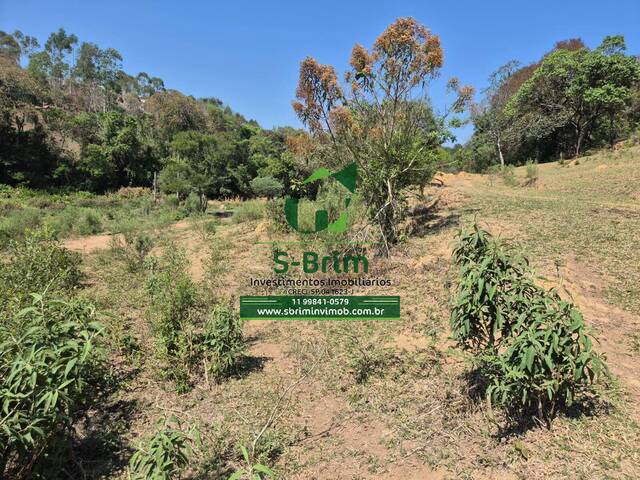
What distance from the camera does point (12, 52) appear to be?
1495 inches

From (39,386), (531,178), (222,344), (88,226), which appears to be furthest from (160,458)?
(531,178)

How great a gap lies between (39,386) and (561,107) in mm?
20658

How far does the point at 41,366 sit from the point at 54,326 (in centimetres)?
25

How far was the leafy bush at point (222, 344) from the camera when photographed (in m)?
3.30

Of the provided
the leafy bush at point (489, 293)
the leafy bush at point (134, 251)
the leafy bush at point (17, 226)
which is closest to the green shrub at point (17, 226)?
the leafy bush at point (17, 226)

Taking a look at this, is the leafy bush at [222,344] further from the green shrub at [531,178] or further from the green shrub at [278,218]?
the green shrub at [531,178]

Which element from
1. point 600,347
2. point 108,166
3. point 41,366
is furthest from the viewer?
point 108,166

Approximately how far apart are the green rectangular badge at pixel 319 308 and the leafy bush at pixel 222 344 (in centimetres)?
139

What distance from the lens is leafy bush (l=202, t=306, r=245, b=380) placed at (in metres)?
3.30

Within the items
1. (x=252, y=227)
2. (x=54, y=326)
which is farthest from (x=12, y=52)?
(x=54, y=326)

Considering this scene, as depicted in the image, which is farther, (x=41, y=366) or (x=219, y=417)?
(x=219, y=417)

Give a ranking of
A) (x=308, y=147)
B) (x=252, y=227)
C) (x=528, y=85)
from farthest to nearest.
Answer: (x=528, y=85) < (x=252, y=227) < (x=308, y=147)

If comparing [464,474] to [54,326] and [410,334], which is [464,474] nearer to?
[410,334]

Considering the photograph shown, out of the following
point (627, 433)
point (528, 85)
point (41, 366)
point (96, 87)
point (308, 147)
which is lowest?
point (627, 433)
